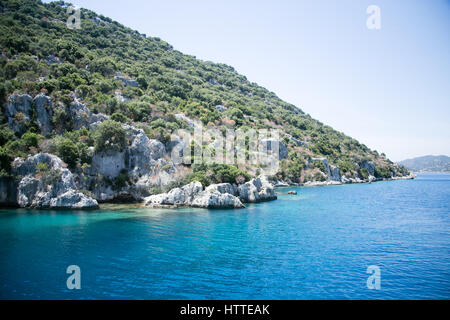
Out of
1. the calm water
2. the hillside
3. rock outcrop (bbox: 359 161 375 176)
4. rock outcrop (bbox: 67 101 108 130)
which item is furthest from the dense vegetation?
the calm water

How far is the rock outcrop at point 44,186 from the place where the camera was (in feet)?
110

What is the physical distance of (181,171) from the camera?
43531 millimetres

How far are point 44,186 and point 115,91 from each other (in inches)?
1258

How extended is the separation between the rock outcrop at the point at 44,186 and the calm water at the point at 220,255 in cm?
217

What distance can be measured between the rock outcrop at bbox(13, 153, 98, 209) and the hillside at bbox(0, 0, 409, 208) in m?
0.81

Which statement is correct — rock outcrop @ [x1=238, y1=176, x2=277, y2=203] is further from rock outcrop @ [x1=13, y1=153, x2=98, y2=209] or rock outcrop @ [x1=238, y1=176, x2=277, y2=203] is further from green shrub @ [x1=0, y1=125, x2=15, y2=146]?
green shrub @ [x1=0, y1=125, x2=15, y2=146]

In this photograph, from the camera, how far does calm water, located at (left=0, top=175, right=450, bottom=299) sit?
13.6 metres

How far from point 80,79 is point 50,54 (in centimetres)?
1312

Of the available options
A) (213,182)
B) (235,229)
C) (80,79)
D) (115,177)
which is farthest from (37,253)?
(80,79)

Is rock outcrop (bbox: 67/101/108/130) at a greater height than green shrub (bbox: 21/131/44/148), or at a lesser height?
greater

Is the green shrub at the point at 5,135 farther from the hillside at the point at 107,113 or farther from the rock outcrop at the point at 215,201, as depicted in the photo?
the rock outcrop at the point at 215,201

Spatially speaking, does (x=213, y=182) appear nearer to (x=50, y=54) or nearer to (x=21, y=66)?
(x=21, y=66)

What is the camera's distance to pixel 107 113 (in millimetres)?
48750

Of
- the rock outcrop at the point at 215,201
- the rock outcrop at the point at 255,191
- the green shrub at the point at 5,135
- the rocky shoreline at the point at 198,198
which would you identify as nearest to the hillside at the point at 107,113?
the green shrub at the point at 5,135
